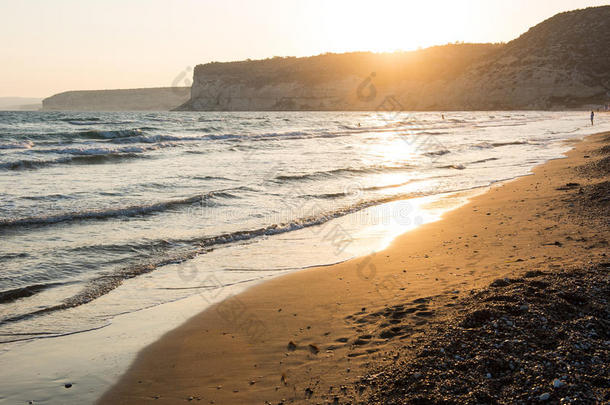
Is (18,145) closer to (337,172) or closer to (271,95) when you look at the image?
(337,172)

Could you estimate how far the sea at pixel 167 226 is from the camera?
4824 millimetres

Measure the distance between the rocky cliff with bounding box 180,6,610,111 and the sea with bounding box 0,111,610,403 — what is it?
6623 centimetres

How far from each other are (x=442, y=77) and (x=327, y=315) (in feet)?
332

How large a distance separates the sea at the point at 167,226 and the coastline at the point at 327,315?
0.40 metres

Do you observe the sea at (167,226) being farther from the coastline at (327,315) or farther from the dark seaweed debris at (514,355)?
the dark seaweed debris at (514,355)

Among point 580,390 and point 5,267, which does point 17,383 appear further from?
point 580,390

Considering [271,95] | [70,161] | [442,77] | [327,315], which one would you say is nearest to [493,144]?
[70,161]

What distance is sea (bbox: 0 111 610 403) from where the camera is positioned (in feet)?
15.8

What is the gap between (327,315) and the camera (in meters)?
4.58

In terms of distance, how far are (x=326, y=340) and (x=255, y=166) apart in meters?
13.9

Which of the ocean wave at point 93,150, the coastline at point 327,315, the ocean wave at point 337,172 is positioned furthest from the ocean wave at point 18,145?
the coastline at point 327,315

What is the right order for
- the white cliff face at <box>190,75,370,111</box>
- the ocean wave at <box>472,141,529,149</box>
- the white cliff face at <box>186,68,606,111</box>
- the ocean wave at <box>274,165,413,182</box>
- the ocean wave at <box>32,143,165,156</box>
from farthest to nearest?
the white cliff face at <box>190,75,370,111</box> < the white cliff face at <box>186,68,606,111</box> < the ocean wave at <box>472,141,529,149</box> < the ocean wave at <box>32,143,165,156</box> < the ocean wave at <box>274,165,413,182</box>

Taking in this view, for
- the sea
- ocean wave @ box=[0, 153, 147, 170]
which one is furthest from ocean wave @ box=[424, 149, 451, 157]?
ocean wave @ box=[0, 153, 147, 170]

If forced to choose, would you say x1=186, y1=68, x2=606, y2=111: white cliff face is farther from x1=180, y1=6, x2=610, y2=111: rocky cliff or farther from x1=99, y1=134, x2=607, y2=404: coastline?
x1=99, y1=134, x2=607, y2=404: coastline
